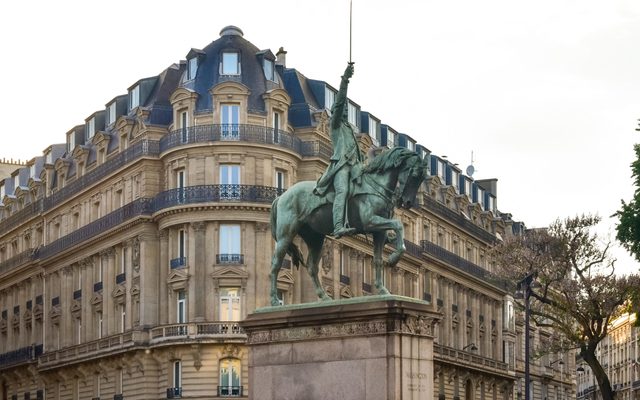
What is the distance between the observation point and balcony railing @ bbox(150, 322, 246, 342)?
2363 inches

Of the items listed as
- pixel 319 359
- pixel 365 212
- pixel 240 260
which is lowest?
pixel 319 359

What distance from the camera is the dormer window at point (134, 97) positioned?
2689 inches

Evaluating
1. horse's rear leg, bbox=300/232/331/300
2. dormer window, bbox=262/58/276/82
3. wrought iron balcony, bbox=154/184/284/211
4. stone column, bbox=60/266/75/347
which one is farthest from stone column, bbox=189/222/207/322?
horse's rear leg, bbox=300/232/331/300

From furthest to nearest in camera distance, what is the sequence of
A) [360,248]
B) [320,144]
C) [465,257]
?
[465,257] → [360,248] → [320,144]

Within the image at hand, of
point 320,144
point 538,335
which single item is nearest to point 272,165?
point 320,144

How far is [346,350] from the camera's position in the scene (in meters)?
23.8

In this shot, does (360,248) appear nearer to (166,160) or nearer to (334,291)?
(334,291)

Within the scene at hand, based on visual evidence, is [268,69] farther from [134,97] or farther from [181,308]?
[181,308]

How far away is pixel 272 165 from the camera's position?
62.4 m

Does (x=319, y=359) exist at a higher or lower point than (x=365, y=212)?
lower

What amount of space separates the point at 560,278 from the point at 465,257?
39514 mm

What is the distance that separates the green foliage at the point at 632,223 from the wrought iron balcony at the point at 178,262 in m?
23.7

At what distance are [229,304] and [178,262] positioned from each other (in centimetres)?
329

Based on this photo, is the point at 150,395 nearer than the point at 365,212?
No
